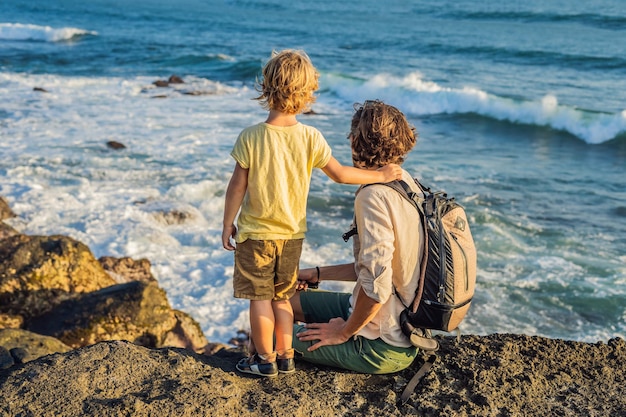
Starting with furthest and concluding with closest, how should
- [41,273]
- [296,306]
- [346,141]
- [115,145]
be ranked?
[346,141], [115,145], [41,273], [296,306]

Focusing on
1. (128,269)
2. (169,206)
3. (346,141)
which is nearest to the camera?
(128,269)

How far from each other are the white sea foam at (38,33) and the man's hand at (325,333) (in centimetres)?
3285

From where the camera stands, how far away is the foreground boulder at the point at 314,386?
2815 mm

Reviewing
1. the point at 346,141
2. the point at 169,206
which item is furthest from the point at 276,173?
the point at 346,141

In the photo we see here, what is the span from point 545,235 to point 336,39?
24.7m

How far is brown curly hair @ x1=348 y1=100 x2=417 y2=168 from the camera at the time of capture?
3.01m

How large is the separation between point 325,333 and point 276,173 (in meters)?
0.79

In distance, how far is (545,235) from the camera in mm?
9023

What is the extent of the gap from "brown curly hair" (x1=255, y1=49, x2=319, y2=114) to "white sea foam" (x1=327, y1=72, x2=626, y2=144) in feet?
45.1

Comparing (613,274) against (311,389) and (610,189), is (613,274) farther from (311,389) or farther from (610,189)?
(311,389)

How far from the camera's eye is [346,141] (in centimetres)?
1424

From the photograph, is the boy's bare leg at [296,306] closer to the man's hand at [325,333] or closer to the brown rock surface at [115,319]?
the man's hand at [325,333]

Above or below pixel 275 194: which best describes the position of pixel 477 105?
below

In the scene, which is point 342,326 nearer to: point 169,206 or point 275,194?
point 275,194
